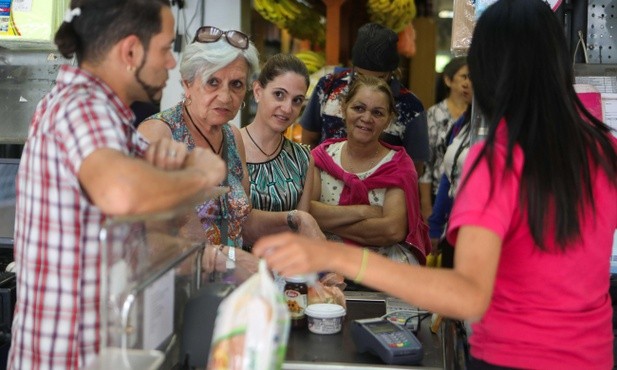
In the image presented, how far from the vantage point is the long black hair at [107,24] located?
151cm

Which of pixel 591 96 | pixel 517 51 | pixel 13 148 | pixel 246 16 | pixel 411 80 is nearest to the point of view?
pixel 517 51

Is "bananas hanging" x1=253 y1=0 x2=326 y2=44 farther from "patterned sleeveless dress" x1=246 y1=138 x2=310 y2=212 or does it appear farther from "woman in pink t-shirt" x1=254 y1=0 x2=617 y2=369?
"woman in pink t-shirt" x1=254 y1=0 x2=617 y2=369

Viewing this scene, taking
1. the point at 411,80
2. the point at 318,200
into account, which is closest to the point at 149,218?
the point at 318,200

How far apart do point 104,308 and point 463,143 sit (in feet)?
5.73

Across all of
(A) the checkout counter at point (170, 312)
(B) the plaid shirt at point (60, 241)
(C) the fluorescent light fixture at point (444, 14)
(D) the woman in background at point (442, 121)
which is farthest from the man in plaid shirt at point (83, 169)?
(C) the fluorescent light fixture at point (444, 14)

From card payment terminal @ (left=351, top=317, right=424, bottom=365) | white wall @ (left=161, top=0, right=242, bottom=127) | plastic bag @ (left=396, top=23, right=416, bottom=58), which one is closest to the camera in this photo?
card payment terminal @ (left=351, top=317, right=424, bottom=365)

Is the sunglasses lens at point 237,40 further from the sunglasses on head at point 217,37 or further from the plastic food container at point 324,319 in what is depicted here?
the plastic food container at point 324,319

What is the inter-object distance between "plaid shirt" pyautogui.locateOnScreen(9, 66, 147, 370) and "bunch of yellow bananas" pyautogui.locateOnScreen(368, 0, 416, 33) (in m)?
4.50

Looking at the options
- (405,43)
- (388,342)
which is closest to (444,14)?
(405,43)

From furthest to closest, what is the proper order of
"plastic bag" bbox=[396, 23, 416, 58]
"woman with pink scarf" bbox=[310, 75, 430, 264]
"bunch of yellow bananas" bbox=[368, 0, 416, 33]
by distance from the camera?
"plastic bag" bbox=[396, 23, 416, 58] < "bunch of yellow bananas" bbox=[368, 0, 416, 33] < "woman with pink scarf" bbox=[310, 75, 430, 264]

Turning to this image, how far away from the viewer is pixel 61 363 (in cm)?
148

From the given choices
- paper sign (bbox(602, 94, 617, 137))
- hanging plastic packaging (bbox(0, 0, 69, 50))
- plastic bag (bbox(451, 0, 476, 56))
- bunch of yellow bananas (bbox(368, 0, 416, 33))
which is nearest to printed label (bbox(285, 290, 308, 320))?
plastic bag (bbox(451, 0, 476, 56))

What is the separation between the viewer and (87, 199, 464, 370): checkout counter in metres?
1.27

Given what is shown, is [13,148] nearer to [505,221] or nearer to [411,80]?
[505,221]
